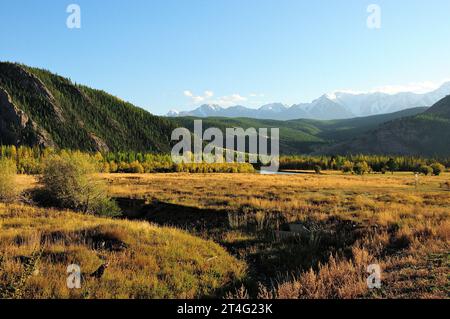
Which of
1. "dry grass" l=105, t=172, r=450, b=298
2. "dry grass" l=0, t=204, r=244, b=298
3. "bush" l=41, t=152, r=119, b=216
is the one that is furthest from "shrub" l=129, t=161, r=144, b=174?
"dry grass" l=0, t=204, r=244, b=298

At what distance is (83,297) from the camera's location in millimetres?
8609

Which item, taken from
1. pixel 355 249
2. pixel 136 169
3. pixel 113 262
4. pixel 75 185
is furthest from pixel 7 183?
pixel 136 169

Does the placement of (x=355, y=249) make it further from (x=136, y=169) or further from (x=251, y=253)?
(x=136, y=169)

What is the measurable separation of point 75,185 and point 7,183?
6.11 m

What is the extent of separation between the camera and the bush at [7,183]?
28.5 meters

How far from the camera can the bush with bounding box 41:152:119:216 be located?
2739 cm

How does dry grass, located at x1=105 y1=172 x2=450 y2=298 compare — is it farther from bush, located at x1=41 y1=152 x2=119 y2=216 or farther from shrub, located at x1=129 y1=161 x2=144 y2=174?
shrub, located at x1=129 y1=161 x2=144 y2=174

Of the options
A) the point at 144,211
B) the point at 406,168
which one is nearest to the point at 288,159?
the point at 406,168

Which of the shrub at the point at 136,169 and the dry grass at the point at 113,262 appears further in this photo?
the shrub at the point at 136,169

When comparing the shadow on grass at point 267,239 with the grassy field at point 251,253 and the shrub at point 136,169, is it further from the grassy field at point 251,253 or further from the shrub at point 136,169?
the shrub at point 136,169

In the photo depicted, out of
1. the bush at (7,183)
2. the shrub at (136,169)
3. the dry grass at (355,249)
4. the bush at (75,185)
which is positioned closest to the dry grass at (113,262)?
the dry grass at (355,249)

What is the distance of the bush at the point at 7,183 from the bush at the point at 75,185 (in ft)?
10.7

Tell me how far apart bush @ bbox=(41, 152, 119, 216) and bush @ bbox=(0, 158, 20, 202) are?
3.27m
